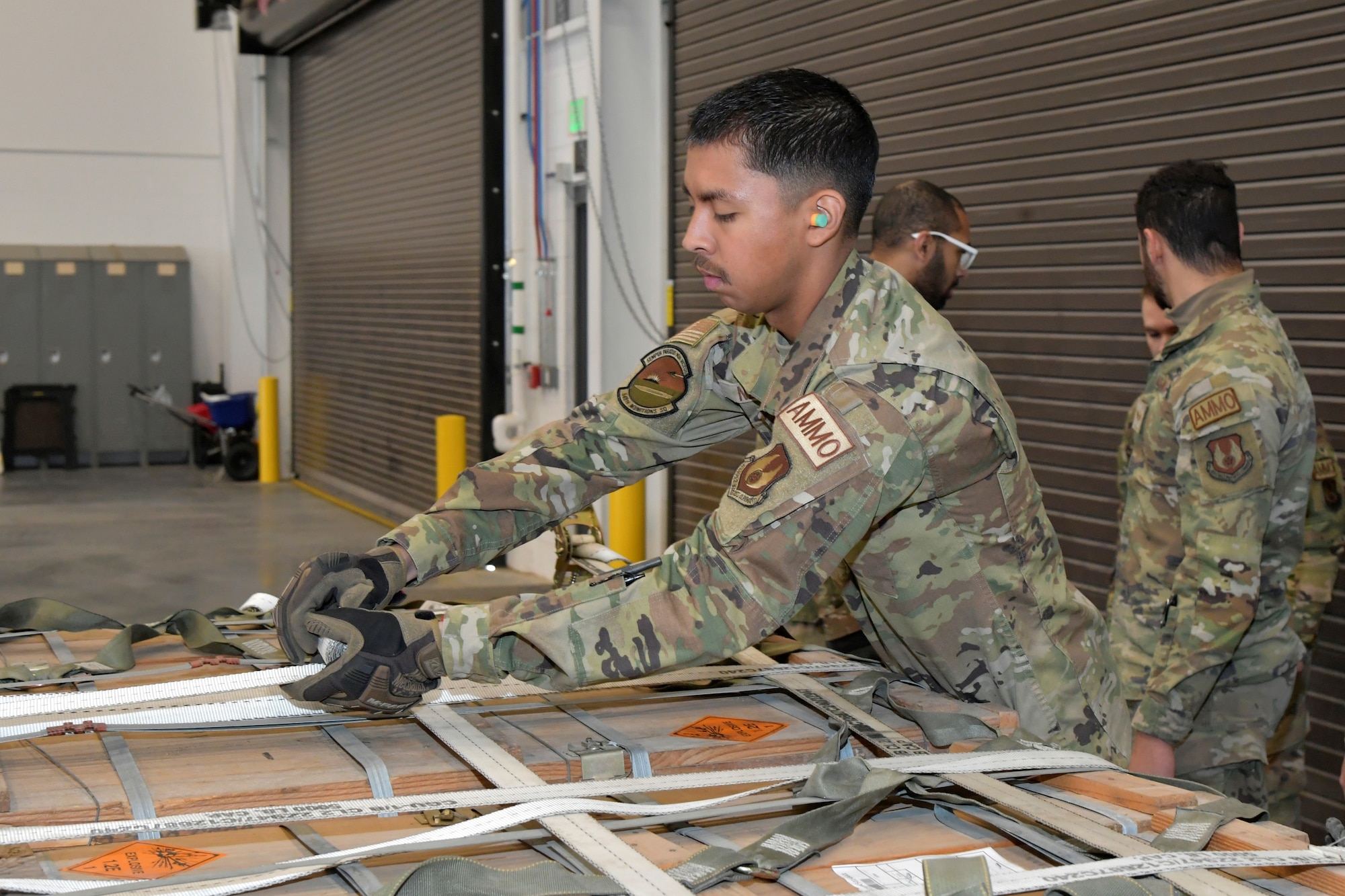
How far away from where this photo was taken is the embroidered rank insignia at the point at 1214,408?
2654 mm

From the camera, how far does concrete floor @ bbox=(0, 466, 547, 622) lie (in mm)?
7121

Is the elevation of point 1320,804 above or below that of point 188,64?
below

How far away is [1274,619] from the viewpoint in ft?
9.41

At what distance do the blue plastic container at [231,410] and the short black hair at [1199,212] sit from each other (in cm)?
1063

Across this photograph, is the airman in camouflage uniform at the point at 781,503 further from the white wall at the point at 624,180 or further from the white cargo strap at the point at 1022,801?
the white wall at the point at 624,180

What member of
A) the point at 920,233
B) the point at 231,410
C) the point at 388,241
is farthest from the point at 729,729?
the point at 231,410

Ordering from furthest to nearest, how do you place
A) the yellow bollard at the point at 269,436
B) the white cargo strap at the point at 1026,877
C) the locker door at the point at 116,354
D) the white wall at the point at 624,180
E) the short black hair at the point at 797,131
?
the locker door at the point at 116,354 < the yellow bollard at the point at 269,436 < the white wall at the point at 624,180 < the short black hair at the point at 797,131 < the white cargo strap at the point at 1026,877

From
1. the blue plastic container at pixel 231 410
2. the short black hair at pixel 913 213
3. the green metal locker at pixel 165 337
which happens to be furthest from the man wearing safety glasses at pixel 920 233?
the green metal locker at pixel 165 337

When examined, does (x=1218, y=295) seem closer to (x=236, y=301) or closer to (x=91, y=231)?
(x=236, y=301)

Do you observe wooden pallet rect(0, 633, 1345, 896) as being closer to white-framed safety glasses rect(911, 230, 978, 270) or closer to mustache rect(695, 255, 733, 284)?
mustache rect(695, 255, 733, 284)

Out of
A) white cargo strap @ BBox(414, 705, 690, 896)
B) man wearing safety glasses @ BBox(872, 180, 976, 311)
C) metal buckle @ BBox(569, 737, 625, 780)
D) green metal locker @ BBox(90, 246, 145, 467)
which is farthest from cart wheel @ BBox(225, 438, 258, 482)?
metal buckle @ BBox(569, 737, 625, 780)

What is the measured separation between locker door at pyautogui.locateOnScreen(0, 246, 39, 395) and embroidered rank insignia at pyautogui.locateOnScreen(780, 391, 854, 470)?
12.7 metres

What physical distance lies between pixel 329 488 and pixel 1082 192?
330 inches

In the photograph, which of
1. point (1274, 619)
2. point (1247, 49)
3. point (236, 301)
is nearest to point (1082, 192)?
point (1247, 49)
